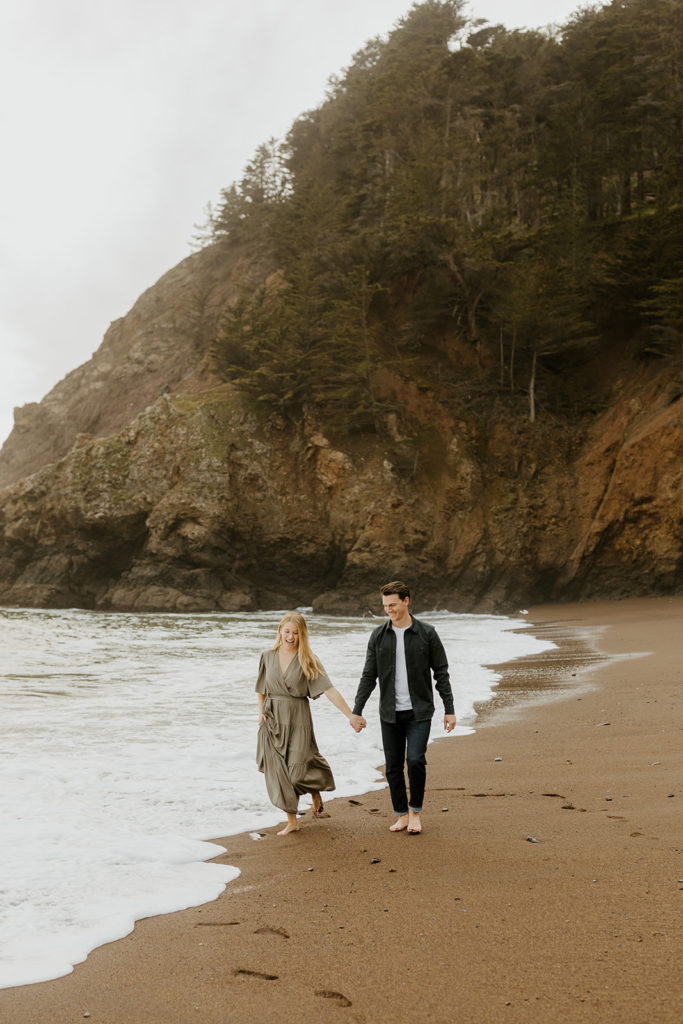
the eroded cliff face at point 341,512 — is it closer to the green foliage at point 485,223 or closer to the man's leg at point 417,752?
the green foliage at point 485,223

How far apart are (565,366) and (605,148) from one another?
943 centimetres

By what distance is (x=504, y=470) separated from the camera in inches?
1108

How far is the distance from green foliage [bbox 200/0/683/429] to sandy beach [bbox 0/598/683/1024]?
2280cm

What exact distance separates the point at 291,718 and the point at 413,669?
3.17 ft

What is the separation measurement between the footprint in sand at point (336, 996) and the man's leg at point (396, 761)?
2106 millimetres

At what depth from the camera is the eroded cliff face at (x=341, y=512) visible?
25422 millimetres

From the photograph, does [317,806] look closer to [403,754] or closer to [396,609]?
[403,754]

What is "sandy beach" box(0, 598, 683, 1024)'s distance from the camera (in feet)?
8.72

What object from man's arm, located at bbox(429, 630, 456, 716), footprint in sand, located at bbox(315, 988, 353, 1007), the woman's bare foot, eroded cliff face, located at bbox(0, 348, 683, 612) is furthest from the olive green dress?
eroded cliff face, located at bbox(0, 348, 683, 612)

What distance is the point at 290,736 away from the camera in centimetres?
532

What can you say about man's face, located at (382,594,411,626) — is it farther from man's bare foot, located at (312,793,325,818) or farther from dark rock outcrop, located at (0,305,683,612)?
dark rock outcrop, located at (0,305,683,612)

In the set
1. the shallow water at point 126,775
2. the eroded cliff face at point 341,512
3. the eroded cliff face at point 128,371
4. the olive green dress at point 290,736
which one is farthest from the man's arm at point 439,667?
the eroded cliff face at point 128,371

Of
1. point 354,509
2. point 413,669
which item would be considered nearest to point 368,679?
point 413,669

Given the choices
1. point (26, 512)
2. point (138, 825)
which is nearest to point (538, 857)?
point (138, 825)
